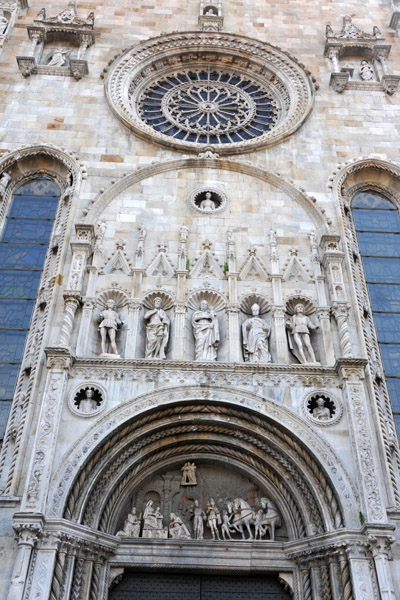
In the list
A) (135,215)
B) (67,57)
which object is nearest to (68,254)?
(135,215)

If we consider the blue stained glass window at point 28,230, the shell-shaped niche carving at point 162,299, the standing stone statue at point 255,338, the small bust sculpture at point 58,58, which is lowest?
the standing stone statue at point 255,338

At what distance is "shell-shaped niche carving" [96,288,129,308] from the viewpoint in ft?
43.1

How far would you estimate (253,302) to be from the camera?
1348cm

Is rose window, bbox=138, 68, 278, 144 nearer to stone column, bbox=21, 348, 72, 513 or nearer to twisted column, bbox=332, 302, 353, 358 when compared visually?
twisted column, bbox=332, 302, 353, 358

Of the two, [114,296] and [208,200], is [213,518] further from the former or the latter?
[208,200]

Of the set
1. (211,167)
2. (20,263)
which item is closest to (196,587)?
(20,263)

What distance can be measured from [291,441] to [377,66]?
42.8ft

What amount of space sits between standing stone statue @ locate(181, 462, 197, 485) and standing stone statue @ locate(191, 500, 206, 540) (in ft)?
1.53

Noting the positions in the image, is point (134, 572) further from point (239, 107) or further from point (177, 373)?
point (239, 107)

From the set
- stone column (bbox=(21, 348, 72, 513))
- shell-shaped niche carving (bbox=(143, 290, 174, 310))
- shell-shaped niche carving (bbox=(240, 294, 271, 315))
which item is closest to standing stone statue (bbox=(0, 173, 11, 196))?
shell-shaped niche carving (bbox=(143, 290, 174, 310))

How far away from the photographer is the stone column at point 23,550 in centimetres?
915

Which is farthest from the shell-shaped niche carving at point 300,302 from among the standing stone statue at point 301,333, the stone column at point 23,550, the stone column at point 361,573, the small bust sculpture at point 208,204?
the stone column at point 23,550

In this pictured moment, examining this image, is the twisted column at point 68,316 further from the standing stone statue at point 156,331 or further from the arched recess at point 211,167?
the arched recess at point 211,167

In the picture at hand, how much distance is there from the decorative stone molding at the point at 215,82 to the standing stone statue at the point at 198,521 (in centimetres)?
912
